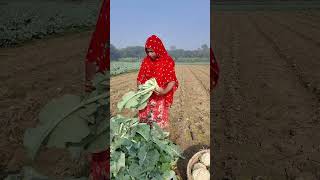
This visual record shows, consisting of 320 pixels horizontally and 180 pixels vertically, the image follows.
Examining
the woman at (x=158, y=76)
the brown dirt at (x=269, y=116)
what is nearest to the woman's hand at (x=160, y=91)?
the woman at (x=158, y=76)

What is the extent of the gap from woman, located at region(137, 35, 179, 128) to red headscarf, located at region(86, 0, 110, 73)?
23.7 inches

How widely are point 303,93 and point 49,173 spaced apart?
16.6ft

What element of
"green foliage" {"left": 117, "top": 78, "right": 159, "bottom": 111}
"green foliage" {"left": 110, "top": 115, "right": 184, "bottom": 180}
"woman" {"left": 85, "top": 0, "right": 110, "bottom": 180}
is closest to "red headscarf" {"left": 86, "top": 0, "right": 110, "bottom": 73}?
"woman" {"left": 85, "top": 0, "right": 110, "bottom": 180}

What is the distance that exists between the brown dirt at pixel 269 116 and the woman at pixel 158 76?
0.88m

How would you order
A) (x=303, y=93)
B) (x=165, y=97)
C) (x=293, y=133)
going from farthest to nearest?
(x=303, y=93)
(x=293, y=133)
(x=165, y=97)

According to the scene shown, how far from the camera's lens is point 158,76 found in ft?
12.2

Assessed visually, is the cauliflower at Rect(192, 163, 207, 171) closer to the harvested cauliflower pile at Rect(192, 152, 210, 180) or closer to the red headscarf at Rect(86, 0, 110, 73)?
the harvested cauliflower pile at Rect(192, 152, 210, 180)

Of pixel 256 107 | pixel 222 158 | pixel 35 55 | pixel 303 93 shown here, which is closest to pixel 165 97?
pixel 222 158

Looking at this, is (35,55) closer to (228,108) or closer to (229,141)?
(228,108)

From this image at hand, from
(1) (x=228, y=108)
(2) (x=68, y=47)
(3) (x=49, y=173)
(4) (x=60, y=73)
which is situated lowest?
(3) (x=49, y=173)

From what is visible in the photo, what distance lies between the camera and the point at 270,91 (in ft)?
27.1

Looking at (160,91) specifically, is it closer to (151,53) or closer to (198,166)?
(151,53)

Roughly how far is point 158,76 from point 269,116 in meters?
3.22

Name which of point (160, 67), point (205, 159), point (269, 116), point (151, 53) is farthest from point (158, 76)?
point (269, 116)
